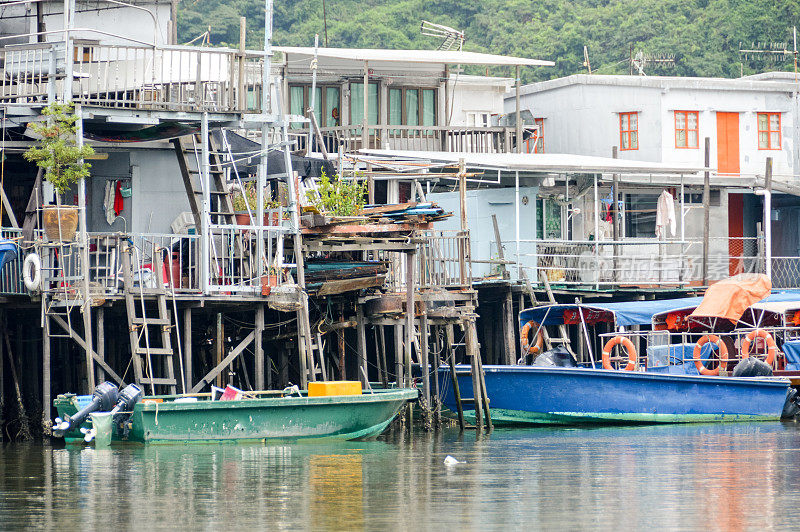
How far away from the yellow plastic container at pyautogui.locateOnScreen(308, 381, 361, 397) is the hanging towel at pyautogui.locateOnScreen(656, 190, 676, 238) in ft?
45.1

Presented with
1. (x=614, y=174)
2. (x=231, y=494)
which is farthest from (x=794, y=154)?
(x=231, y=494)

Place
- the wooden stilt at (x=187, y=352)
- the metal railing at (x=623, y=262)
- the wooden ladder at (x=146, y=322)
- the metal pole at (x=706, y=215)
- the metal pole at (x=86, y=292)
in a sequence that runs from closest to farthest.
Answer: the metal pole at (x=86, y=292) < the wooden ladder at (x=146, y=322) < the wooden stilt at (x=187, y=352) < the metal railing at (x=623, y=262) < the metal pole at (x=706, y=215)

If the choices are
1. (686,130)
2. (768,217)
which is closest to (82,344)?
(768,217)

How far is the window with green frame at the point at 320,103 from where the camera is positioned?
35.9 metres

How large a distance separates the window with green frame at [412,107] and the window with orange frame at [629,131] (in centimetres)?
560

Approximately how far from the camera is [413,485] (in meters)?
17.6

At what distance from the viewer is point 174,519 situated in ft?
48.7

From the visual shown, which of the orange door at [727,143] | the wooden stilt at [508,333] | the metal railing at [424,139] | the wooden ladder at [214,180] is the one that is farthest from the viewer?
the orange door at [727,143]

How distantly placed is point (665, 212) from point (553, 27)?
2605cm

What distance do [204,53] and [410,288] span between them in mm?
5389

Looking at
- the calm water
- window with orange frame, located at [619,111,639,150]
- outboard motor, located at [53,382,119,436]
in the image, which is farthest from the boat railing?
outboard motor, located at [53,382,119,436]

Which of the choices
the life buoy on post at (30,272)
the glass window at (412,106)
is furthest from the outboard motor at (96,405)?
the glass window at (412,106)

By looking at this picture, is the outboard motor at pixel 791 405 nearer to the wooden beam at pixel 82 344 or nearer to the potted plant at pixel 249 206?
the potted plant at pixel 249 206

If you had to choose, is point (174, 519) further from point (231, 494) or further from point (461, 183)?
point (461, 183)
